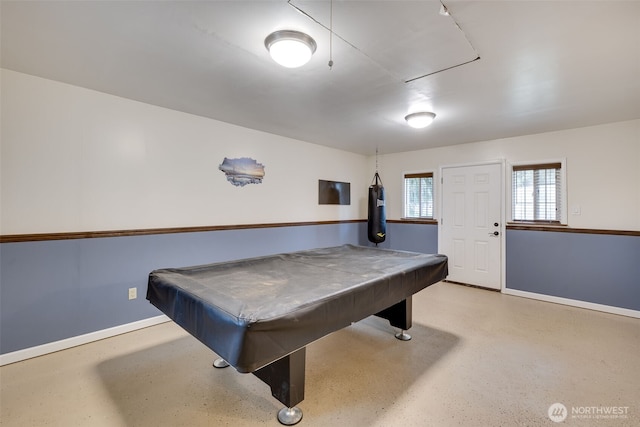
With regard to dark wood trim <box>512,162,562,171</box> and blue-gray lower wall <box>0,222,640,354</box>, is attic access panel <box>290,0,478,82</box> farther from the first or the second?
dark wood trim <box>512,162,562,171</box>

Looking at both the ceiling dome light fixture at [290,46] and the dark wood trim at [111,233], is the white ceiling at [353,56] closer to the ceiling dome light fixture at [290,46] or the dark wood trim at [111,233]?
the ceiling dome light fixture at [290,46]

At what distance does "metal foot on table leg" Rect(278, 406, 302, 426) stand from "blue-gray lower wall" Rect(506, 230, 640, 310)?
12.4ft

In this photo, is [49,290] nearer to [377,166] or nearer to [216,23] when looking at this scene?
[216,23]

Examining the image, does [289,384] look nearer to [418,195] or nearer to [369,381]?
[369,381]

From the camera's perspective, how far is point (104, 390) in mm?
1941

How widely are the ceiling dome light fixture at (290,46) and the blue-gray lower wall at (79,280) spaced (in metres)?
2.27

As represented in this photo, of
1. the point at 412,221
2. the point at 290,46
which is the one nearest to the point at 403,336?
the point at 290,46

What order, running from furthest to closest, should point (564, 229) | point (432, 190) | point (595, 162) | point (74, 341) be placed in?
1. point (432, 190)
2. point (564, 229)
3. point (595, 162)
4. point (74, 341)

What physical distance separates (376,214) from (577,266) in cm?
278

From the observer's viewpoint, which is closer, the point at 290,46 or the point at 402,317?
the point at 290,46

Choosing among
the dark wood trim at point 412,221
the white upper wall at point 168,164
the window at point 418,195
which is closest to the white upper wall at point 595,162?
the white upper wall at point 168,164

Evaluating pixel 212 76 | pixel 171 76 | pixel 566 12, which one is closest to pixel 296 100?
pixel 212 76

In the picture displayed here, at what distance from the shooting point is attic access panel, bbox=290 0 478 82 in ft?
4.94

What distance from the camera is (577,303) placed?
3.61 meters
